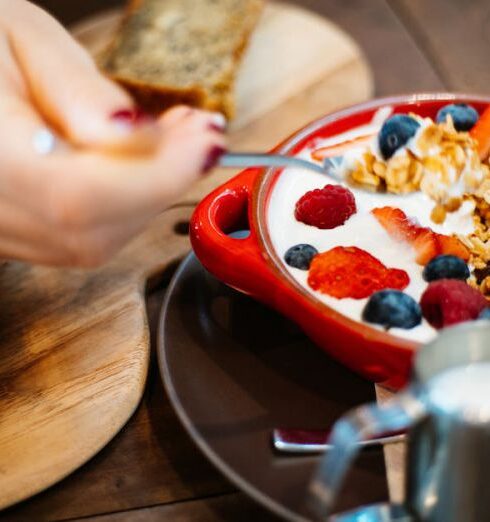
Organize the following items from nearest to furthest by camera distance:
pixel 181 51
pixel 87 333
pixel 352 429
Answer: pixel 352 429 → pixel 87 333 → pixel 181 51

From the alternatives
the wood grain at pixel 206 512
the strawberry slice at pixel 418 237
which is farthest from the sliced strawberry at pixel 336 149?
the wood grain at pixel 206 512

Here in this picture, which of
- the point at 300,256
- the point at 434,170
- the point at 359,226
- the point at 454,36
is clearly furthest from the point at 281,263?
the point at 454,36

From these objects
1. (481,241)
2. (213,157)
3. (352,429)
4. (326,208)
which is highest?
(213,157)

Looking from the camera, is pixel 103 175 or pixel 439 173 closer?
pixel 103 175

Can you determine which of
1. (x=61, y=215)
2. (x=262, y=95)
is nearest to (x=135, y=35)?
(x=262, y=95)

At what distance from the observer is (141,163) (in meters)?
0.74

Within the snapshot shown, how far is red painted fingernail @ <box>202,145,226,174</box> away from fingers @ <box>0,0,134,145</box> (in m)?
0.08

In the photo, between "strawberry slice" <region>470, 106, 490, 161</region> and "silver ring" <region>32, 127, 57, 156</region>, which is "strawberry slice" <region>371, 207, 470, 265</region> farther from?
"silver ring" <region>32, 127, 57, 156</region>

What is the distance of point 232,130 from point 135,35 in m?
0.32

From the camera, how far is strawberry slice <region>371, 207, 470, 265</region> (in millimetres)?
967

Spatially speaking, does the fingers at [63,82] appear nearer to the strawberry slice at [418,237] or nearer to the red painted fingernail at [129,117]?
the red painted fingernail at [129,117]

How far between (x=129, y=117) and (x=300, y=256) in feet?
0.86

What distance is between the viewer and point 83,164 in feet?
2.42

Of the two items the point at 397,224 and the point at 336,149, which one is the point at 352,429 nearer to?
the point at 397,224
